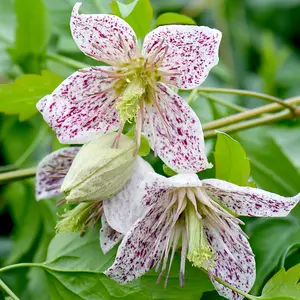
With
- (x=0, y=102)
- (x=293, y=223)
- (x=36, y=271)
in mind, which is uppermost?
(x=0, y=102)

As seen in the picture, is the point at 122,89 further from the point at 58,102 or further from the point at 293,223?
the point at 293,223

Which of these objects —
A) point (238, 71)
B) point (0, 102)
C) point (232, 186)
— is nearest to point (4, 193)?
point (0, 102)

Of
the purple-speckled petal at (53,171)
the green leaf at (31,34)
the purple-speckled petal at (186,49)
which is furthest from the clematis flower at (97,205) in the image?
the green leaf at (31,34)

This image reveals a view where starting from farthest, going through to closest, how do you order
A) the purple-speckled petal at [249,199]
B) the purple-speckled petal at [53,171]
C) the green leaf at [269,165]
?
1. the green leaf at [269,165]
2. the purple-speckled petal at [53,171]
3. the purple-speckled petal at [249,199]

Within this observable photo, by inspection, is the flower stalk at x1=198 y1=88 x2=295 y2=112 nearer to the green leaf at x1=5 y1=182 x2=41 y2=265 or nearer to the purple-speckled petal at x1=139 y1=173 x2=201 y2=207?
the purple-speckled petal at x1=139 y1=173 x2=201 y2=207

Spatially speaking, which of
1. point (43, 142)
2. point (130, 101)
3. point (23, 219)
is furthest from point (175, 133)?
point (43, 142)

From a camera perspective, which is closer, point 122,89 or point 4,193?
point 122,89

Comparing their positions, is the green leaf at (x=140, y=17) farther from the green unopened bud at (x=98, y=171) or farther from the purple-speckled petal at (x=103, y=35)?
the green unopened bud at (x=98, y=171)
